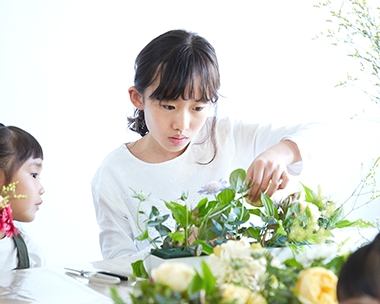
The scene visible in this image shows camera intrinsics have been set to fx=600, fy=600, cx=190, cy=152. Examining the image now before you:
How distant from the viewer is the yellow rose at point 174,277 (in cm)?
54

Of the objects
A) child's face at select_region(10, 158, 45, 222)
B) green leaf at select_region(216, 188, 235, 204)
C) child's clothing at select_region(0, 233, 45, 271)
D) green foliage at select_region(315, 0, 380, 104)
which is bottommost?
child's clothing at select_region(0, 233, 45, 271)

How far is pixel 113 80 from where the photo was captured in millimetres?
2975

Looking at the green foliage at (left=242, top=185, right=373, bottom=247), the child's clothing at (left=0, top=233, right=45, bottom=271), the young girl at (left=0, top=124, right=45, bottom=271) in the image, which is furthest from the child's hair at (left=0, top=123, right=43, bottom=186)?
the green foliage at (left=242, top=185, right=373, bottom=247)

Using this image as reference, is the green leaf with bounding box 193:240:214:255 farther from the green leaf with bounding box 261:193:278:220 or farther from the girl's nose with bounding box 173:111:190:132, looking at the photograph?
the girl's nose with bounding box 173:111:190:132

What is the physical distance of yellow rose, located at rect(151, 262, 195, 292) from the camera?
54 cm

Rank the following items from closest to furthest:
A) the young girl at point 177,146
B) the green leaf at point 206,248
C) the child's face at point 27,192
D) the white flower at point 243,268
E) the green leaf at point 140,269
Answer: the white flower at point 243,268 < the green leaf at point 206,248 < the green leaf at point 140,269 < the young girl at point 177,146 < the child's face at point 27,192

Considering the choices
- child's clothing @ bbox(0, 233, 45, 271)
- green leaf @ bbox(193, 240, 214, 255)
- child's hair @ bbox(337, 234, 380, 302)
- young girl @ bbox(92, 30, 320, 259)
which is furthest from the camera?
child's clothing @ bbox(0, 233, 45, 271)

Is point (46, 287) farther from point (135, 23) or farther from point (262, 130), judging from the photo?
point (135, 23)

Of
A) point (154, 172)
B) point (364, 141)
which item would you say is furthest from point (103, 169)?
point (364, 141)

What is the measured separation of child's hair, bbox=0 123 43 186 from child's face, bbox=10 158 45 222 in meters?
0.02

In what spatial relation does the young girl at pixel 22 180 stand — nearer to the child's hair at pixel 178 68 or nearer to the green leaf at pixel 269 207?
the child's hair at pixel 178 68

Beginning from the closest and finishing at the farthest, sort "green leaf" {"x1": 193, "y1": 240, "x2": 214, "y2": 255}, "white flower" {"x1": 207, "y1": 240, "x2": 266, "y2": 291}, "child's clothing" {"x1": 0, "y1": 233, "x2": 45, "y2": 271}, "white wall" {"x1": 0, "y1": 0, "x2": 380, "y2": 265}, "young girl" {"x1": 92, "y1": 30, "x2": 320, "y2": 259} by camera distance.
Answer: "white flower" {"x1": 207, "y1": 240, "x2": 266, "y2": 291} < "green leaf" {"x1": 193, "y1": 240, "x2": 214, "y2": 255} < "young girl" {"x1": 92, "y1": 30, "x2": 320, "y2": 259} < "child's clothing" {"x1": 0, "y1": 233, "x2": 45, "y2": 271} < "white wall" {"x1": 0, "y1": 0, "x2": 380, "y2": 265}

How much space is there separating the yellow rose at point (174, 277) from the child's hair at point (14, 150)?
4.49 feet

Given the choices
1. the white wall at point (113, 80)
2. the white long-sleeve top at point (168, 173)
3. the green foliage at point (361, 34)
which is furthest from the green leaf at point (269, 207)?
the white wall at point (113, 80)
